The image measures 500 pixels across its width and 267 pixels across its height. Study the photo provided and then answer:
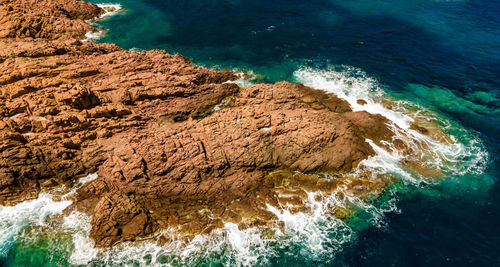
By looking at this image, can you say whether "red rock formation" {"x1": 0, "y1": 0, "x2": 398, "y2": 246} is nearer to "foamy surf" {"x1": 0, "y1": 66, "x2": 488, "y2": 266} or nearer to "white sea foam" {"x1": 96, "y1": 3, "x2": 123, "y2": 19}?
"foamy surf" {"x1": 0, "y1": 66, "x2": 488, "y2": 266}

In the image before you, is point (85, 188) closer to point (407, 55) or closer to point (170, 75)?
point (170, 75)

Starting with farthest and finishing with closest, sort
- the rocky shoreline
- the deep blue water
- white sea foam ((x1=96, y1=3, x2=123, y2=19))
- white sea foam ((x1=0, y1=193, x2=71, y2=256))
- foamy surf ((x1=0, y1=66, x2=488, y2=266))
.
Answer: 1. white sea foam ((x1=96, y1=3, x2=123, y2=19))
2. the rocky shoreline
3. the deep blue water
4. white sea foam ((x1=0, y1=193, x2=71, y2=256))
5. foamy surf ((x1=0, y1=66, x2=488, y2=266))

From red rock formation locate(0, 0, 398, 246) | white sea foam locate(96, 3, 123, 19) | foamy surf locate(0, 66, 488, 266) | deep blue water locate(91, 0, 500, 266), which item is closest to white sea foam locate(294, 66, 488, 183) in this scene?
foamy surf locate(0, 66, 488, 266)

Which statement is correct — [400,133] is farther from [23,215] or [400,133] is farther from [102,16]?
[102,16]

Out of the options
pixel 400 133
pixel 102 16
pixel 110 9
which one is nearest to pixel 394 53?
pixel 400 133

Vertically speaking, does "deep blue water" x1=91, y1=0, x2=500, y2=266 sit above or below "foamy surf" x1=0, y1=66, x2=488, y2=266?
above

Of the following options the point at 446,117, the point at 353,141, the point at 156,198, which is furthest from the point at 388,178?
the point at 156,198
